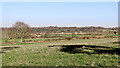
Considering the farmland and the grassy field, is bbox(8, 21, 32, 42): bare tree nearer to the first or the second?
the farmland

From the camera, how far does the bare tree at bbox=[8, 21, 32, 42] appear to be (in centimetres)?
4488

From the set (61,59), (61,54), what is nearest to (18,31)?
(61,54)

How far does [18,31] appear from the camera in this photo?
45.1 metres

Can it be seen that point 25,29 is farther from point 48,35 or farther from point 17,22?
point 48,35

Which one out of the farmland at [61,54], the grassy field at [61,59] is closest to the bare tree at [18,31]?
the farmland at [61,54]

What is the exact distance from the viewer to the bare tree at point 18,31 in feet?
147

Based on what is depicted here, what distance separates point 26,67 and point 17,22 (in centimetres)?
3845

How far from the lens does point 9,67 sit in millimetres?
10734

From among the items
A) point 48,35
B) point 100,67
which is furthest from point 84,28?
point 100,67

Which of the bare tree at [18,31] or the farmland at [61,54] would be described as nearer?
the farmland at [61,54]

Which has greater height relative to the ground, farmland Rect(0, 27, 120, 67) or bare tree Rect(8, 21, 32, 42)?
bare tree Rect(8, 21, 32, 42)

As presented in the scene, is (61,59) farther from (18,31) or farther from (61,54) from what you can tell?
(18,31)

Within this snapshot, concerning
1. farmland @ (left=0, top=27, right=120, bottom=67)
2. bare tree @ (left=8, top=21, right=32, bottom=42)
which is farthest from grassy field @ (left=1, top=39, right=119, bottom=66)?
bare tree @ (left=8, top=21, right=32, bottom=42)

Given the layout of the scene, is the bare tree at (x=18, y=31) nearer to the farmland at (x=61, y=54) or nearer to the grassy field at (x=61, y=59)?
the farmland at (x=61, y=54)
